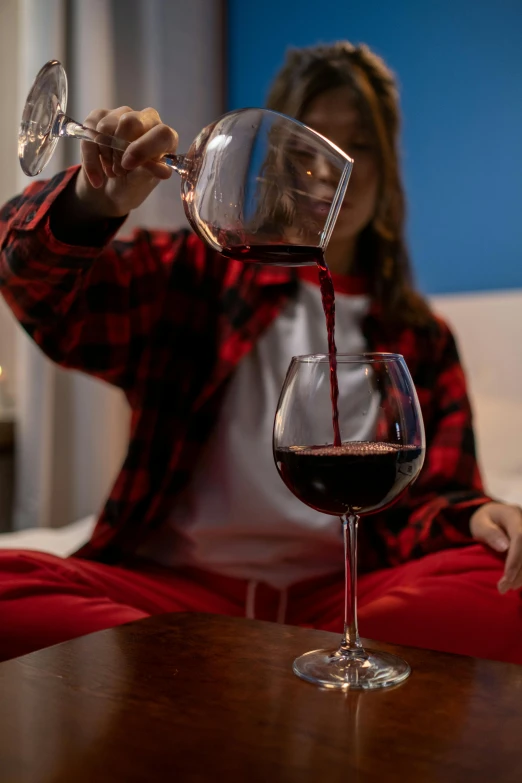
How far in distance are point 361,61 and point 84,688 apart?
1.22 meters

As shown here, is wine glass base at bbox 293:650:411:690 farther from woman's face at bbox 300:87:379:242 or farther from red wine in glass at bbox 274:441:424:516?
woman's face at bbox 300:87:379:242

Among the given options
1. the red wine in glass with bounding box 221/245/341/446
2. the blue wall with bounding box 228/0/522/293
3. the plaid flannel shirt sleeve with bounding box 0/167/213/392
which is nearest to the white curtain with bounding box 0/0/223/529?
the blue wall with bounding box 228/0/522/293

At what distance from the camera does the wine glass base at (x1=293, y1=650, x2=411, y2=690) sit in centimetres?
52

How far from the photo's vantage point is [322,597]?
43.8 inches

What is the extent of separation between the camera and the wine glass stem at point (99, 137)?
0.75 metres

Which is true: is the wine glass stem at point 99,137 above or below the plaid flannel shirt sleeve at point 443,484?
above

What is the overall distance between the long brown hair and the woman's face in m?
0.01

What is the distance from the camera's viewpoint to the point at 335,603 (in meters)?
1.06

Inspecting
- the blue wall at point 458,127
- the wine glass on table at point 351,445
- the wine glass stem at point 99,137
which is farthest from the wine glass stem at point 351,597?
the blue wall at point 458,127

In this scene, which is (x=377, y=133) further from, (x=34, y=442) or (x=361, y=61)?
(x=34, y=442)

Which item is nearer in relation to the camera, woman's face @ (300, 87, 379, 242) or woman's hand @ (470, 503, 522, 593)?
woman's hand @ (470, 503, 522, 593)

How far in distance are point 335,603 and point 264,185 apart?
60cm

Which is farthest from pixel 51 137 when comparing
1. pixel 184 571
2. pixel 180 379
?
pixel 184 571

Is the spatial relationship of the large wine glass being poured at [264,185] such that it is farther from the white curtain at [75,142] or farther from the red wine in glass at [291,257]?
the white curtain at [75,142]
